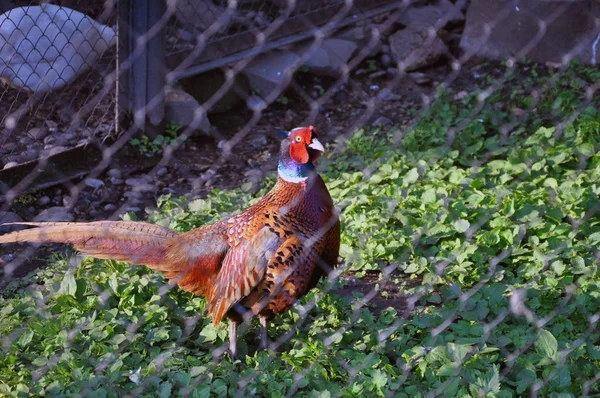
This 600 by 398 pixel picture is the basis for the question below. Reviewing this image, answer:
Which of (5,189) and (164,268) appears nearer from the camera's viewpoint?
(164,268)

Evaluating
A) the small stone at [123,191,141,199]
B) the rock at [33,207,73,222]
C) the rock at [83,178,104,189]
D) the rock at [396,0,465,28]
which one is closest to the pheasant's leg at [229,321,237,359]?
the rock at [33,207,73,222]

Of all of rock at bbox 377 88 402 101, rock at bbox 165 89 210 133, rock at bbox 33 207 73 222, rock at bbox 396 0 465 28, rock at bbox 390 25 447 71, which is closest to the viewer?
rock at bbox 33 207 73 222

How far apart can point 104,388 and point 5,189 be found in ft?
5.47

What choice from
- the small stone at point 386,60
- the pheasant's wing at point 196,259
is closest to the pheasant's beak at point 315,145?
the pheasant's wing at point 196,259

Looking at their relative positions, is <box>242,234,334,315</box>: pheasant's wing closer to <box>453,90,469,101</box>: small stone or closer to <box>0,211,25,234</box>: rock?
<box>0,211,25,234</box>: rock

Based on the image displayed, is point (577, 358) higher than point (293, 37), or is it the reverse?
point (293, 37)

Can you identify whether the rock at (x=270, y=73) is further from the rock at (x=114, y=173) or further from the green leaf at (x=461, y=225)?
the green leaf at (x=461, y=225)

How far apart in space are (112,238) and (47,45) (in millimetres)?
1711

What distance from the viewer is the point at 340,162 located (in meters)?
4.21

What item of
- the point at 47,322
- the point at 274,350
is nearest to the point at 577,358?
the point at 274,350

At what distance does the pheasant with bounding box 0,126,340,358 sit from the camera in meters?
2.66

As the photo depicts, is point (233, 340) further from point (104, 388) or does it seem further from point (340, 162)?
point (340, 162)

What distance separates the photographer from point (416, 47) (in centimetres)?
551

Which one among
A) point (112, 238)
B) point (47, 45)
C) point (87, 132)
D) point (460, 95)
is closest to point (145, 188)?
point (87, 132)
